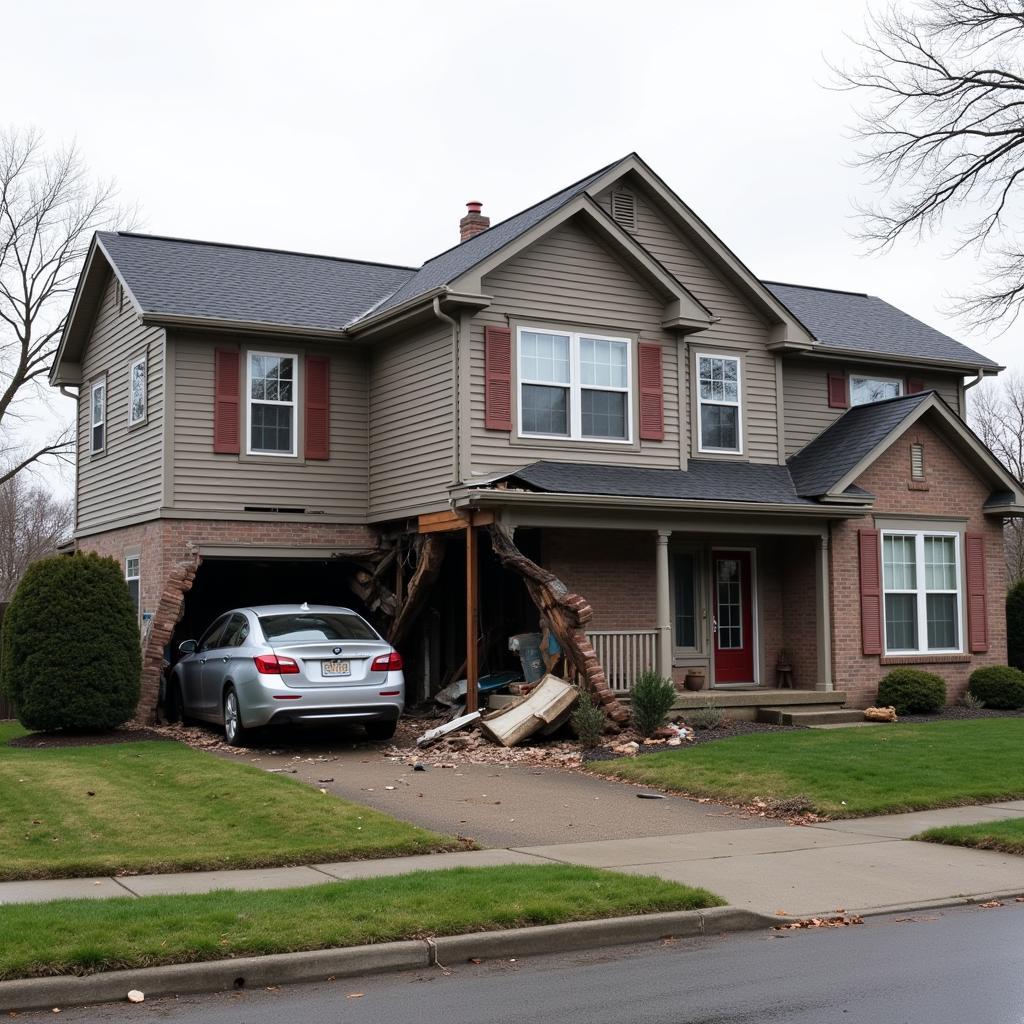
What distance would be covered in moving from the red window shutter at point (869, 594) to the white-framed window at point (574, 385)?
4.04 metres

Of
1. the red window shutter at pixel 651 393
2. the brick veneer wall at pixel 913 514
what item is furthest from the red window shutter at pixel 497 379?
the brick veneer wall at pixel 913 514

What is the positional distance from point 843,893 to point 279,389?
43.2 ft

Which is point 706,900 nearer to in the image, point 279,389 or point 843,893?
point 843,893

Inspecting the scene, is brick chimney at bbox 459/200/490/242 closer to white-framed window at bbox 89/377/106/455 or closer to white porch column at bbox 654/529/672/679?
white-framed window at bbox 89/377/106/455

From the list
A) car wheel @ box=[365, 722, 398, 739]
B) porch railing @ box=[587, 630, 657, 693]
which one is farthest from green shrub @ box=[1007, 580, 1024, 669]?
car wheel @ box=[365, 722, 398, 739]

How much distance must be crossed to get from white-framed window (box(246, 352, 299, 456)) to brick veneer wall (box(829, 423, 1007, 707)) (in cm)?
837

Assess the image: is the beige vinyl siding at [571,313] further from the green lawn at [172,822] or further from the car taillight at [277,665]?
the green lawn at [172,822]

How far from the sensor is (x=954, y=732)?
16.4 meters

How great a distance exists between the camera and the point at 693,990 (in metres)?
6.27

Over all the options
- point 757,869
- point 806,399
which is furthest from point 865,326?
point 757,869

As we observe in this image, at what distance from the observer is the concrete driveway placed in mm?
10562

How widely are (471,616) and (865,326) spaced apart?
35.8 ft

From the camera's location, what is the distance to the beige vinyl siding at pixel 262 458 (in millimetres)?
18672

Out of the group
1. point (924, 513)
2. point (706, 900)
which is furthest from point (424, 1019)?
point (924, 513)
